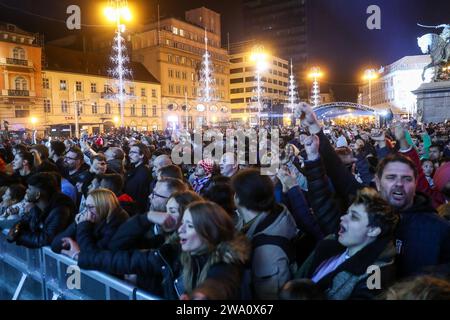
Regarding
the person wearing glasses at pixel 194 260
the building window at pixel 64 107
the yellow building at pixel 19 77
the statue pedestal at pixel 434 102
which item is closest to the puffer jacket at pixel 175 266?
the person wearing glasses at pixel 194 260

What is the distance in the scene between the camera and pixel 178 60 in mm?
83188

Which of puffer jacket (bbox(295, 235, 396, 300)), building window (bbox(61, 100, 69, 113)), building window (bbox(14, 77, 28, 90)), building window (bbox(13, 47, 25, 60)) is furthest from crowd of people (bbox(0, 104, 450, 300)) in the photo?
building window (bbox(61, 100, 69, 113))

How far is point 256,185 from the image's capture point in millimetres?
3129

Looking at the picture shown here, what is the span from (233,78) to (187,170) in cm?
9251

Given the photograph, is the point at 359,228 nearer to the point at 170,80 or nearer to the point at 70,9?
the point at 70,9

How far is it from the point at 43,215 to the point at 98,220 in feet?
3.92

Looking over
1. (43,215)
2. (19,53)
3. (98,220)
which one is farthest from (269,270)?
(19,53)

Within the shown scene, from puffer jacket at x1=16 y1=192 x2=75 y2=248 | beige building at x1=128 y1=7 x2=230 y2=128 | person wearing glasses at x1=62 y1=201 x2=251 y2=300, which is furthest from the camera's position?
beige building at x1=128 y1=7 x2=230 y2=128

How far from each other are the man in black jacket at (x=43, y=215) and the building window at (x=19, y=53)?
197 feet

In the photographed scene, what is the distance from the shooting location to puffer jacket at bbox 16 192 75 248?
4242 millimetres

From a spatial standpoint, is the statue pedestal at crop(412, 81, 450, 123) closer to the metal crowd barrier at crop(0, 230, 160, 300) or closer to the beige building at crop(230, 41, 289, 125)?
the metal crowd barrier at crop(0, 230, 160, 300)

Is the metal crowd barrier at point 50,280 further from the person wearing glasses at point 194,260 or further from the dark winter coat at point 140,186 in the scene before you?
the dark winter coat at point 140,186

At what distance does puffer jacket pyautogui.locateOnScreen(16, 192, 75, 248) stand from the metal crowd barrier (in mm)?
135
